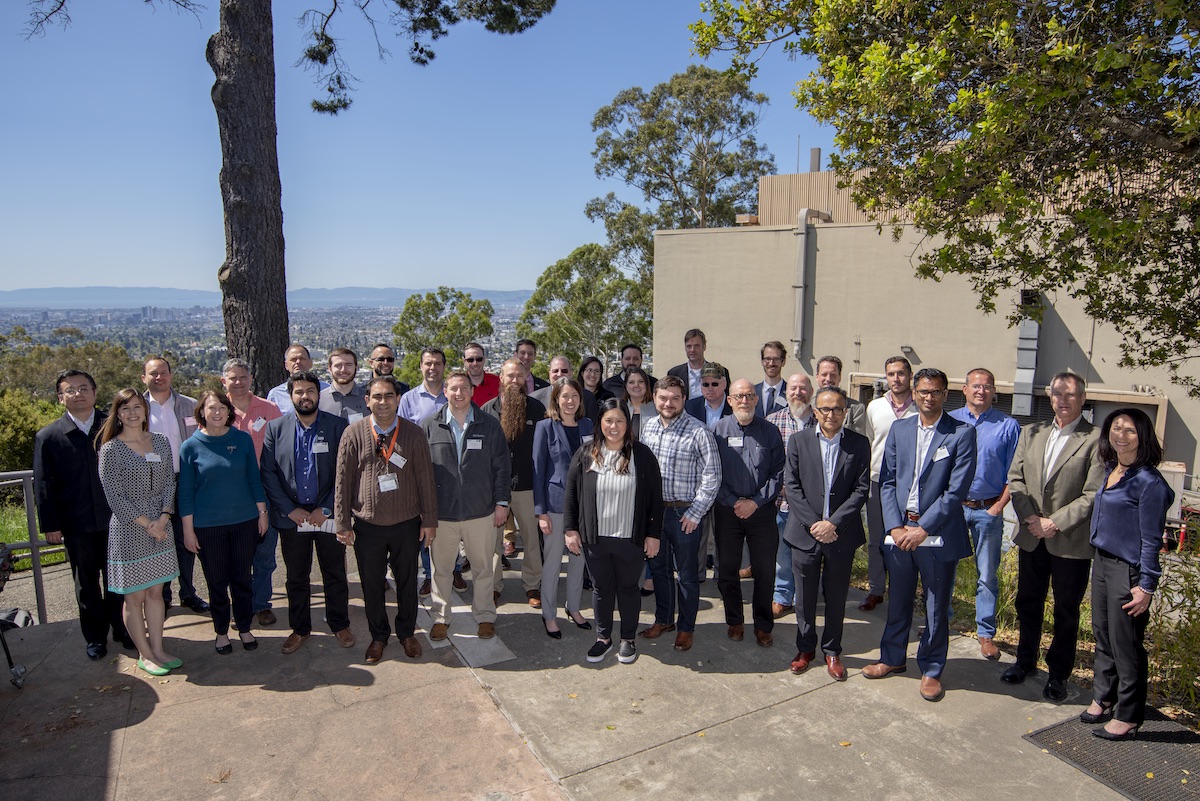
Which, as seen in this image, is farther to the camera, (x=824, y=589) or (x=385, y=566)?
(x=385, y=566)

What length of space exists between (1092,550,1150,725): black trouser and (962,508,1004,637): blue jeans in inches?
31.1

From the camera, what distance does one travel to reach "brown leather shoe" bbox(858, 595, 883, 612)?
5.65 metres

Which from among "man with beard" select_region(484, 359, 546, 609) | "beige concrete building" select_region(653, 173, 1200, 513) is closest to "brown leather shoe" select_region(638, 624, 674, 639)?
"man with beard" select_region(484, 359, 546, 609)

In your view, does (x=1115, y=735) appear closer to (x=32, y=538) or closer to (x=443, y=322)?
(x=32, y=538)

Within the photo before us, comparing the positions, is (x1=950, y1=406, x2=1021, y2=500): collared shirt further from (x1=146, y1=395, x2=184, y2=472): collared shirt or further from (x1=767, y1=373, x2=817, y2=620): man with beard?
(x1=146, y1=395, x2=184, y2=472): collared shirt

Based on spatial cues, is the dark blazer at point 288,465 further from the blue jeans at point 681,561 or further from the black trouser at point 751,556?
the black trouser at point 751,556

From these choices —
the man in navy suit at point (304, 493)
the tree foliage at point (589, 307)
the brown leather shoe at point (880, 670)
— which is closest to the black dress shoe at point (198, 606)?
the man in navy suit at point (304, 493)

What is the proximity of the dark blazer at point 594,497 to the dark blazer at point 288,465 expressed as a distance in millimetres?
1564

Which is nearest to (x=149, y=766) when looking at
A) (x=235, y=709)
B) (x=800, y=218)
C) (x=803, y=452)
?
(x=235, y=709)

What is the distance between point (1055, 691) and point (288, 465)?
4905 millimetres

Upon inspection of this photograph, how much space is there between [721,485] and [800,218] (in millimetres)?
16106

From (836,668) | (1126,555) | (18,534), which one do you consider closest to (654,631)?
(836,668)

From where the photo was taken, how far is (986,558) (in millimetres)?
4848

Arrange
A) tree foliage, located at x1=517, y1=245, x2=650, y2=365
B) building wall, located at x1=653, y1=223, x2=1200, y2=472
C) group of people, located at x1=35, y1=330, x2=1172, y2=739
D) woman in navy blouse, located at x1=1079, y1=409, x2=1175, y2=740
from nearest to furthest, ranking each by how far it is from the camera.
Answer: woman in navy blouse, located at x1=1079, y1=409, x2=1175, y2=740 < group of people, located at x1=35, y1=330, x2=1172, y2=739 < building wall, located at x1=653, y1=223, x2=1200, y2=472 < tree foliage, located at x1=517, y1=245, x2=650, y2=365
